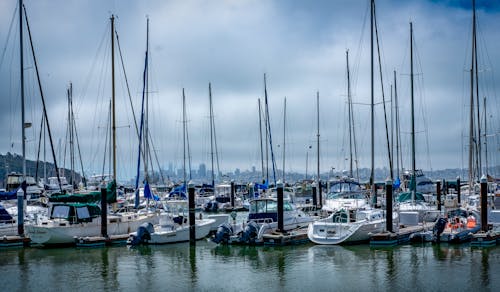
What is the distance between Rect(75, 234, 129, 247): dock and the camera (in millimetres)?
32562

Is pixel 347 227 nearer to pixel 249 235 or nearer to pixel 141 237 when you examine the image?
pixel 249 235

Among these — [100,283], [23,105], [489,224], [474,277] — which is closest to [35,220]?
[23,105]

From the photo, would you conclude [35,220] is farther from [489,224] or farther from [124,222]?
[489,224]

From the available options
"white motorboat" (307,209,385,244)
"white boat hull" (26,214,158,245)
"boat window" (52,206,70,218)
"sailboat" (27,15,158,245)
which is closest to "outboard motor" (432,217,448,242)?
"white motorboat" (307,209,385,244)

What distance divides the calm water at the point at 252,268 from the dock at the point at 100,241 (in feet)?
2.66

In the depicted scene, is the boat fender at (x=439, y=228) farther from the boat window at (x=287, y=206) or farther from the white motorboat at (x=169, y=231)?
the white motorboat at (x=169, y=231)

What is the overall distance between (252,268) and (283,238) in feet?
19.8

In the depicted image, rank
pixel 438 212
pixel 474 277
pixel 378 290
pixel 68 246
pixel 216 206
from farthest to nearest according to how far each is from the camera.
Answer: pixel 216 206, pixel 438 212, pixel 68 246, pixel 474 277, pixel 378 290

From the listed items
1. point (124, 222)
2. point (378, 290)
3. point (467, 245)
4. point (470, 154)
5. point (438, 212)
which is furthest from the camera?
point (470, 154)

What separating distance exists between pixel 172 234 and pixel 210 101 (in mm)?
38778

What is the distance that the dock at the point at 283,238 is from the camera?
1273 inches

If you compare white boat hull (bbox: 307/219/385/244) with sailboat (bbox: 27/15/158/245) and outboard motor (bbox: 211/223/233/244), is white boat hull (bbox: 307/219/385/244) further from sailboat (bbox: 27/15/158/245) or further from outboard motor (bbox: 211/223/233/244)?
sailboat (bbox: 27/15/158/245)

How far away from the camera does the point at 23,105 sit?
36.6 metres

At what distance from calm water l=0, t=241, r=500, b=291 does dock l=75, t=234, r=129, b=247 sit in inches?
31.9
